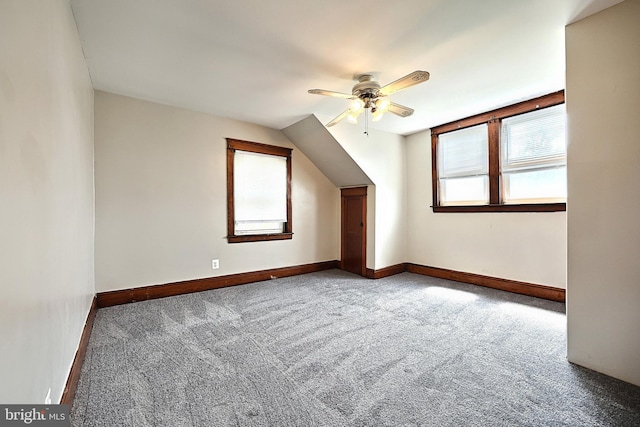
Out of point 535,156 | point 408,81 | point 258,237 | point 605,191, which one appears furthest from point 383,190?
point 605,191

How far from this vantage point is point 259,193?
14.4 ft

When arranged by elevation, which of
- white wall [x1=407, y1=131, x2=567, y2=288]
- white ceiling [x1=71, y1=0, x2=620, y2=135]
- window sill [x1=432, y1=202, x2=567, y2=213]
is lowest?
white wall [x1=407, y1=131, x2=567, y2=288]

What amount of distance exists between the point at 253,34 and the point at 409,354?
280cm

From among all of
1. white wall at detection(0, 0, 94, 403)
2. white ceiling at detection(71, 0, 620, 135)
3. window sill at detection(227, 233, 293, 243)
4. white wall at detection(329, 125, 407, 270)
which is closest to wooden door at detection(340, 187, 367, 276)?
white wall at detection(329, 125, 407, 270)

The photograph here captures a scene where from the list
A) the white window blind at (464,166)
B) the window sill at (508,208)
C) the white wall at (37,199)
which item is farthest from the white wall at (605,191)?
the white wall at (37,199)

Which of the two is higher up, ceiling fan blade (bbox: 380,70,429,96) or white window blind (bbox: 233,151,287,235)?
ceiling fan blade (bbox: 380,70,429,96)

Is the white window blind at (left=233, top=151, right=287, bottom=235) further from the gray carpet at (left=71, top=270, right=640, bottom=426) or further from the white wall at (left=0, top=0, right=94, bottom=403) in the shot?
the white wall at (left=0, top=0, right=94, bottom=403)

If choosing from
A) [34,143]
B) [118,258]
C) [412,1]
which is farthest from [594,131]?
[118,258]

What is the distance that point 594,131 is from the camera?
76.4 inches

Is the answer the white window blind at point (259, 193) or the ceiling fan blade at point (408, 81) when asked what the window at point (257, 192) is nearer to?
the white window blind at point (259, 193)

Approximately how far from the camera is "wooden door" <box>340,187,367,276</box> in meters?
4.81

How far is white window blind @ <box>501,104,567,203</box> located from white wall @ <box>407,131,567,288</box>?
29cm

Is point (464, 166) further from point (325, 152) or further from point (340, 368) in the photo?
point (340, 368)

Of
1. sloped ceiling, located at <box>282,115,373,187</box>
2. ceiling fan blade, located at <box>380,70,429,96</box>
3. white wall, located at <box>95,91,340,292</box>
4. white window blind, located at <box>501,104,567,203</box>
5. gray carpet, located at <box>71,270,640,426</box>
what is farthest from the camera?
sloped ceiling, located at <box>282,115,373,187</box>
